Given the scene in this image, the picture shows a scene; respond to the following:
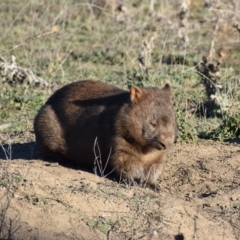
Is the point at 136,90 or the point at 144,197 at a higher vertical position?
the point at 136,90

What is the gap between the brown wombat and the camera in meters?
6.87

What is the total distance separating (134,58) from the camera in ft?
36.9

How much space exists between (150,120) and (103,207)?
1131 mm

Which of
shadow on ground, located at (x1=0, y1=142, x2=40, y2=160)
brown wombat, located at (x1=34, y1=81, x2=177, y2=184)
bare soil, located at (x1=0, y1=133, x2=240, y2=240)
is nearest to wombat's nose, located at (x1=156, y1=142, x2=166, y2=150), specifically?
brown wombat, located at (x1=34, y1=81, x2=177, y2=184)

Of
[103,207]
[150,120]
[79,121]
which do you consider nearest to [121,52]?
[79,121]

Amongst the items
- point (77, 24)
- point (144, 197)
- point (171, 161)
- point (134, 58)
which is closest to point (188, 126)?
point (171, 161)

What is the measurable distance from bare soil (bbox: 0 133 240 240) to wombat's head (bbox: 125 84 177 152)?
466mm

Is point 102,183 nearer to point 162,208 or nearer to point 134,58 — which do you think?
point 162,208

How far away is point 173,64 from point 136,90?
15.0ft

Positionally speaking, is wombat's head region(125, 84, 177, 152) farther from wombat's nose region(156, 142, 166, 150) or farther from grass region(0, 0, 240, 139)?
grass region(0, 0, 240, 139)

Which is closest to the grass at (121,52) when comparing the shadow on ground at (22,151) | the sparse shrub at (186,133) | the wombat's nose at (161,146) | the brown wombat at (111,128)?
the sparse shrub at (186,133)

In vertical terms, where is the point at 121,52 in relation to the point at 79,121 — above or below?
below

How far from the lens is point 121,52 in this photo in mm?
12125

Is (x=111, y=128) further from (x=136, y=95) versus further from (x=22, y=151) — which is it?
(x=22, y=151)
